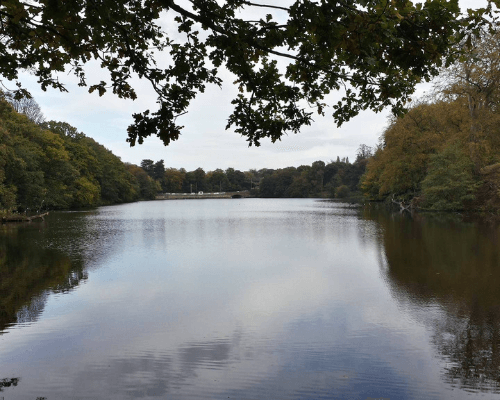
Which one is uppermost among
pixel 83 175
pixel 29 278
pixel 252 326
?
pixel 83 175

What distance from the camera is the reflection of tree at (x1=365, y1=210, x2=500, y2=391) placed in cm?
461

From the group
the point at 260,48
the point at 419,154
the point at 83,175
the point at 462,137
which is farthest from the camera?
the point at 83,175

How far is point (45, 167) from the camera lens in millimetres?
36219

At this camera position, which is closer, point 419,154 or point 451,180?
point 451,180

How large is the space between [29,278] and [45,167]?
30.6m

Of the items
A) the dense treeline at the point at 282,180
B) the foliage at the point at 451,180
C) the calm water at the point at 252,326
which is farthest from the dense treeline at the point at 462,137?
the dense treeline at the point at 282,180

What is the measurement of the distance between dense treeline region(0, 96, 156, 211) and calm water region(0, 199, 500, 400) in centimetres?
1456

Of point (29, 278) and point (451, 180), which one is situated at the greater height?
point (451, 180)

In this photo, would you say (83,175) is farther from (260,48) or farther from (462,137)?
(260,48)

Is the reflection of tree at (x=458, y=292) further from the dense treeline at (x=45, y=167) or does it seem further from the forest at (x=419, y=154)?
the dense treeline at (x=45, y=167)

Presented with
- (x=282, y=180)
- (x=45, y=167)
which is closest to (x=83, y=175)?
(x=45, y=167)

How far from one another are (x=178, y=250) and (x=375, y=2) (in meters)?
11.2

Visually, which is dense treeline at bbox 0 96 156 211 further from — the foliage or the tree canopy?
the foliage

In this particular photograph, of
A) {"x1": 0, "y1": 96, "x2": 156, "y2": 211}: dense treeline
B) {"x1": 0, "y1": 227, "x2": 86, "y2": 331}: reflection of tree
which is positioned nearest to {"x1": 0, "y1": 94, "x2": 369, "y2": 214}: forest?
{"x1": 0, "y1": 96, "x2": 156, "y2": 211}: dense treeline
